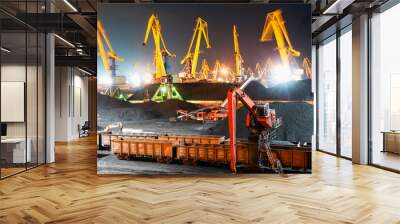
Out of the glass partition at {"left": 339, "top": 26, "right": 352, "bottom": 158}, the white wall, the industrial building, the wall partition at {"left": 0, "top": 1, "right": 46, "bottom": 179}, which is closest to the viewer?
the industrial building

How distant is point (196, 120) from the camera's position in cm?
662

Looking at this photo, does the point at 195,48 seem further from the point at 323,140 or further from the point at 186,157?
the point at 323,140

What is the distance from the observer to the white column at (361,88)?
316 inches

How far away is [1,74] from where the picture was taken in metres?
6.64

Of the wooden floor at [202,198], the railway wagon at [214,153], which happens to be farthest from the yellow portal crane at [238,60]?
the wooden floor at [202,198]

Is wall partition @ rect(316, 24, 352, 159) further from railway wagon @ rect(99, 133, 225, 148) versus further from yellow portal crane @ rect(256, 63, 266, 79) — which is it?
railway wagon @ rect(99, 133, 225, 148)

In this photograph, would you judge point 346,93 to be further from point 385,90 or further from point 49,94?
point 49,94

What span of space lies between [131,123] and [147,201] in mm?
2168

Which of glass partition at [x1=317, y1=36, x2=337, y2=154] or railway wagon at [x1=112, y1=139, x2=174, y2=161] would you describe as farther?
glass partition at [x1=317, y1=36, x2=337, y2=154]

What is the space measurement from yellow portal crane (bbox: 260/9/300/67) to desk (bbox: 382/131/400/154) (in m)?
2.67

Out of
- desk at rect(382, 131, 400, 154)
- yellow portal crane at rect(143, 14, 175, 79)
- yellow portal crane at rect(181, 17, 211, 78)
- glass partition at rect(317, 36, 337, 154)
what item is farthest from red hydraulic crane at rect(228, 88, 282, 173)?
glass partition at rect(317, 36, 337, 154)

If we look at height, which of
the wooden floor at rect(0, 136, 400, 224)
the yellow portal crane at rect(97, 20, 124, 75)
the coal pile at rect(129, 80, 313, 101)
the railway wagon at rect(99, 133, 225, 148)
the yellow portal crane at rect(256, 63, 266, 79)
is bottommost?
the wooden floor at rect(0, 136, 400, 224)

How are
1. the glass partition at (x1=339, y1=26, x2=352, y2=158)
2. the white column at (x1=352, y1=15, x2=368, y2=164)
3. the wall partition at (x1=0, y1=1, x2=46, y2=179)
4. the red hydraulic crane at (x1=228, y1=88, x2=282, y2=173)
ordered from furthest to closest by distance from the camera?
the glass partition at (x1=339, y1=26, x2=352, y2=158)
the white column at (x1=352, y1=15, x2=368, y2=164)
the wall partition at (x1=0, y1=1, x2=46, y2=179)
the red hydraulic crane at (x1=228, y1=88, x2=282, y2=173)

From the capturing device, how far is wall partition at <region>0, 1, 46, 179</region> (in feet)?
22.6
